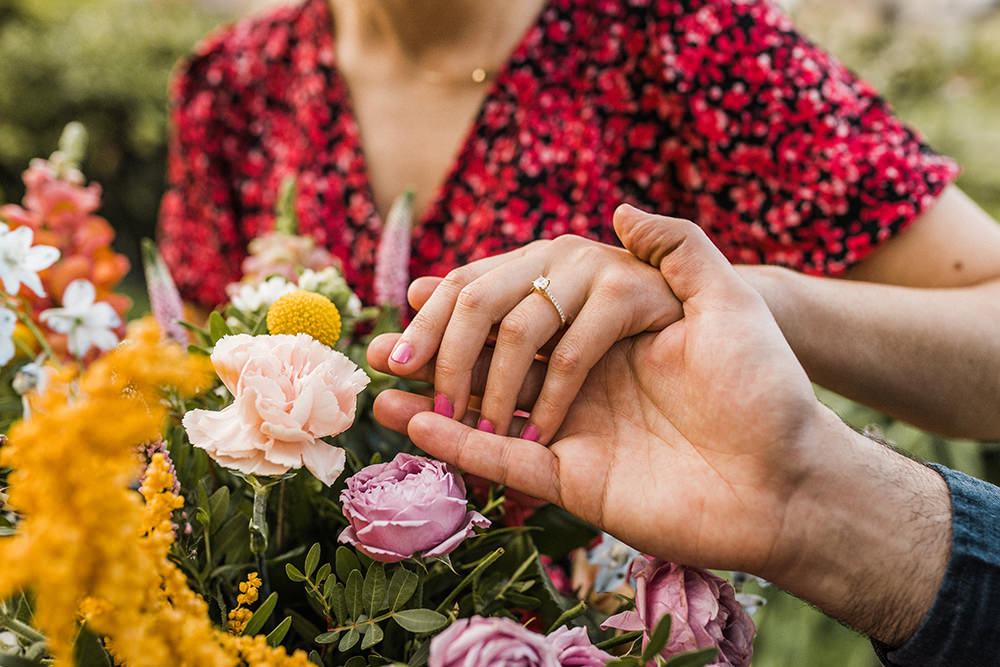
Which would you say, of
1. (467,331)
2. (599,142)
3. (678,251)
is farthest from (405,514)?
(599,142)

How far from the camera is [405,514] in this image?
422 millimetres

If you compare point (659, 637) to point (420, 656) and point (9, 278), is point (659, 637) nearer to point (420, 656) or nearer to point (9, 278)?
point (420, 656)

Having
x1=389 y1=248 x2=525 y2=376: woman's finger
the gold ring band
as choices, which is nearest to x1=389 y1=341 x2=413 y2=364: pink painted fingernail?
x1=389 y1=248 x2=525 y2=376: woman's finger

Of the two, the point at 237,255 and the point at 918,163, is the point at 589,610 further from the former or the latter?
the point at 237,255

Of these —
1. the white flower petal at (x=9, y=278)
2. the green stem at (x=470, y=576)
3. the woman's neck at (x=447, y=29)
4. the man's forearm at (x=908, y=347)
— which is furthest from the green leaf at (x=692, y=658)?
the woman's neck at (x=447, y=29)

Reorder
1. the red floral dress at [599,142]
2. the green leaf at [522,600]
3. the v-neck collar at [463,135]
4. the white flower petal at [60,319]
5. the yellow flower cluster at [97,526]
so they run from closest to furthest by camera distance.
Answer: the yellow flower cluster at [97,526] < the green leaf at [522,600] < the white flower petal at [60,319] < the red floral dress at [599,142] < the v-neck collar at [463,135]

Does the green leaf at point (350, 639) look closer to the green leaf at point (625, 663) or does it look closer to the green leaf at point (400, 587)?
the green leaf at point (400, 587)

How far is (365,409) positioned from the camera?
0.62m

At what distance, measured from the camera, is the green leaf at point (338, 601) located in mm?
Result: 438

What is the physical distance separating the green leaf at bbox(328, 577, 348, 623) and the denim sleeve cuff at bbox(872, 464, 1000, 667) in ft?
1.26

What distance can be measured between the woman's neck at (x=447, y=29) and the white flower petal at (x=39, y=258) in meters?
0.72

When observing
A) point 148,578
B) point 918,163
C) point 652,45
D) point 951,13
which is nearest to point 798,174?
point 918,163

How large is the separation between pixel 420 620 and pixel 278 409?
0.51 ft

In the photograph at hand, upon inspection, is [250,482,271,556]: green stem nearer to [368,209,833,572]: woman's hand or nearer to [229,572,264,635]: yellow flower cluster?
[229,572,264,635]: yellow flower cluster
